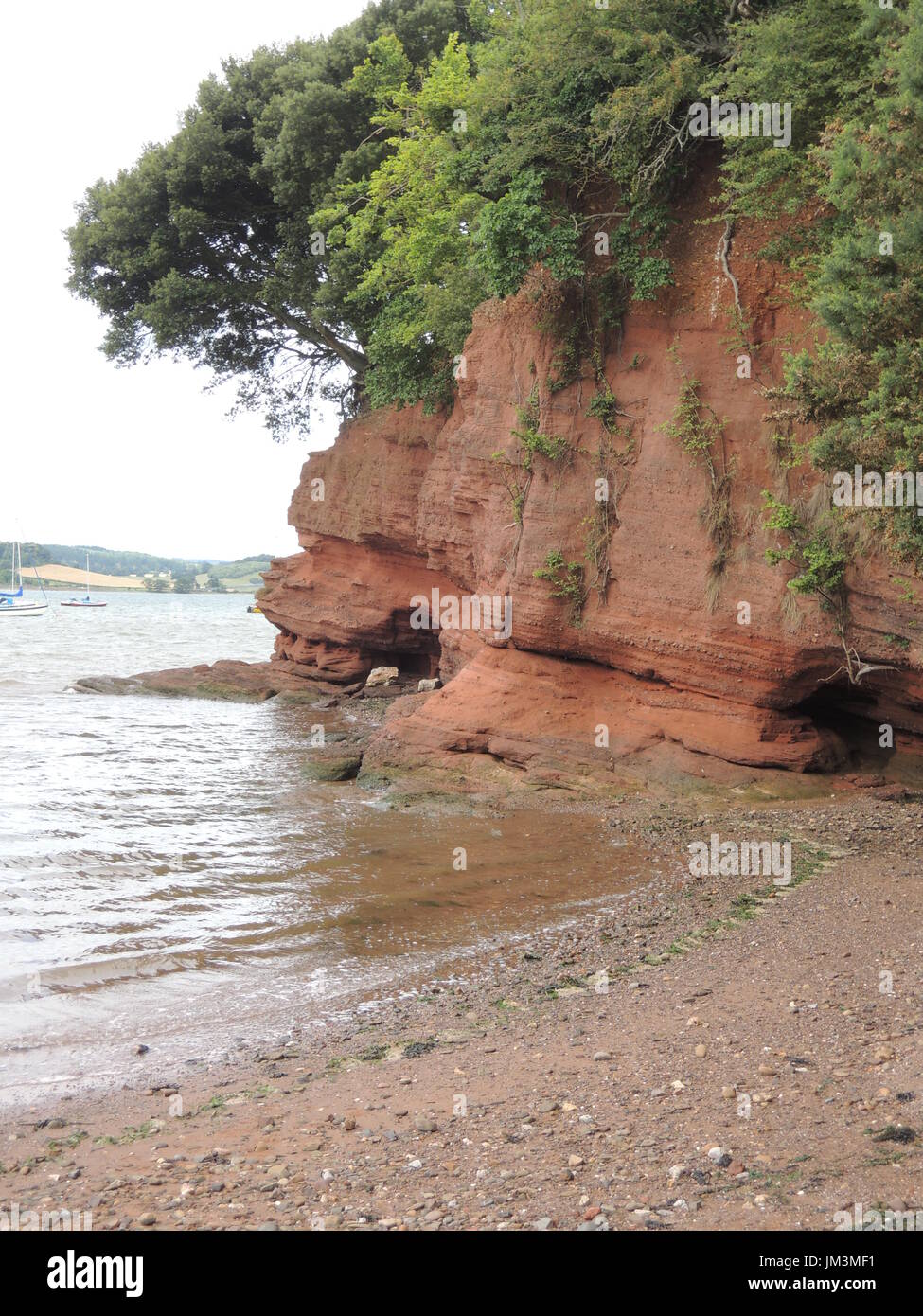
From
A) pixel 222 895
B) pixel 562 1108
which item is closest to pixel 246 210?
pixel 222 895

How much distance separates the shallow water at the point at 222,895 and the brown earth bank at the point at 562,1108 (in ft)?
2.25

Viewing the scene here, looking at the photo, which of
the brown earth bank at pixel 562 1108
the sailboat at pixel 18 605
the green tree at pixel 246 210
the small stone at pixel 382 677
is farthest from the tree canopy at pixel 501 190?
the sailboat at pixel 18 605

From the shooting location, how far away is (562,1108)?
19.2ft

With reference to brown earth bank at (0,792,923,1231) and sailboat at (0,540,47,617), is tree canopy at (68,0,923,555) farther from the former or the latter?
sailboat at (0,540,47,617)

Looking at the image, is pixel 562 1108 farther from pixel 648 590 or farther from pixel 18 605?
pixel 18 605

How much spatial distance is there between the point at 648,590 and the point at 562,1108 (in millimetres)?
11412

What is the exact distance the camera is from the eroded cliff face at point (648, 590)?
15062 mm

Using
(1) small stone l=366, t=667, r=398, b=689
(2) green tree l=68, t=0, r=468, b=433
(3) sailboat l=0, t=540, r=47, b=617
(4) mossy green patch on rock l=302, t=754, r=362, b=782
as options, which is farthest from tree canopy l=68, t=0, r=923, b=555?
(3) sailboat l=0, t=540, r=47, b=617

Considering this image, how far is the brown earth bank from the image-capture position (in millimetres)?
4699

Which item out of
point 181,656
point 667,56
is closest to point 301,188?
point 667,56

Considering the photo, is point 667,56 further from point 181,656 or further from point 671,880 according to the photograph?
point 181,656

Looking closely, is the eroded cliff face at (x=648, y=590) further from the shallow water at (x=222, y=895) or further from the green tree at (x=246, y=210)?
the green tree at (x=246, y=210)

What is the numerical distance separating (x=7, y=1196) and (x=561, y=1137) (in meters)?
2.97

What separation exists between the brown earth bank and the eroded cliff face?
602cm
